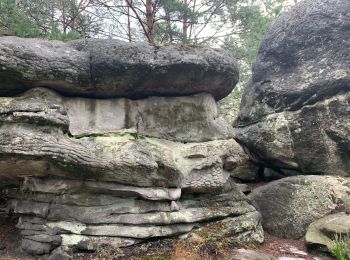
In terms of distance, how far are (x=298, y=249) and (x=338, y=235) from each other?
984mm

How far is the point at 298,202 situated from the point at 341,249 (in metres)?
2.12

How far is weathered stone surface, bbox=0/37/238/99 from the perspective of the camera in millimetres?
7496

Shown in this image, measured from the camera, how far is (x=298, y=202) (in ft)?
29.5

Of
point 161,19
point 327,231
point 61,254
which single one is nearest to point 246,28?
point 161,19

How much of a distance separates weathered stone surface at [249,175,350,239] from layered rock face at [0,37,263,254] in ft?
2.44

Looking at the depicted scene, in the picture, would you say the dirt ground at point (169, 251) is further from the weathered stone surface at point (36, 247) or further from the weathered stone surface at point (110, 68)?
the weathered stone surface at point (110, 68)

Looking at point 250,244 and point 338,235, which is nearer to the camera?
point 338,235

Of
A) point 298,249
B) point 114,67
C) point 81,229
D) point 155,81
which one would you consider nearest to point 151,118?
point 155,81

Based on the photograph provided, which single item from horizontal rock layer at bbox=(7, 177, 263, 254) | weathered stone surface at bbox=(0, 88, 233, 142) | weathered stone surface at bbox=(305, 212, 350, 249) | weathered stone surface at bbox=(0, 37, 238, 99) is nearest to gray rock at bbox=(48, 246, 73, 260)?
horizontal rock layer at bbox=(7, 177, 263, 254)

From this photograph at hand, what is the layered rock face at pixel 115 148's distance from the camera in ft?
22.9

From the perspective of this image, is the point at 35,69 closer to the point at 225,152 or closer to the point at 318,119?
the point at 225,152

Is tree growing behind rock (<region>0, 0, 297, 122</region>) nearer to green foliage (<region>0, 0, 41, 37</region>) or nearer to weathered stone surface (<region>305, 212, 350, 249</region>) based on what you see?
green foliage (<region>0, 0, 41, 37</region>)

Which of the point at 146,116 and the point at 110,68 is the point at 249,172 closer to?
the point at 146,116

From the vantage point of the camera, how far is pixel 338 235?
293 inches
